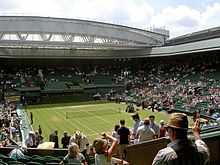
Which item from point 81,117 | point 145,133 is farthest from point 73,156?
point 81,117

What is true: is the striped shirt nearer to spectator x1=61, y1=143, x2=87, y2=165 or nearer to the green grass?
spectator x1=61, y1=143, x2=87, y2=165

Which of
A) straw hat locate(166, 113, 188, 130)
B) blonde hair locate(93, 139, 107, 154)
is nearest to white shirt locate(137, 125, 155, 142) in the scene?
blonde hair locate(93, 139, 107, 154)

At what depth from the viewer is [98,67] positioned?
189 feet

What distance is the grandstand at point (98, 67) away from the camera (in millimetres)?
38781

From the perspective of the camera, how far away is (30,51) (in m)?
48.6

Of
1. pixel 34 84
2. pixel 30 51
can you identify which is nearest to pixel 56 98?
pixel 34 84

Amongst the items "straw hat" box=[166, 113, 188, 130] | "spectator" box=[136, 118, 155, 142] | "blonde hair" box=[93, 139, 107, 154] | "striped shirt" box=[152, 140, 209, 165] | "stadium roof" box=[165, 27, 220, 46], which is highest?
"stadium roof" box=[165, 27, 220, 46]

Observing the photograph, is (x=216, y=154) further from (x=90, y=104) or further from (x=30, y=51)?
(x=30, y=51)

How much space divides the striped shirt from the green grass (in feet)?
68.4

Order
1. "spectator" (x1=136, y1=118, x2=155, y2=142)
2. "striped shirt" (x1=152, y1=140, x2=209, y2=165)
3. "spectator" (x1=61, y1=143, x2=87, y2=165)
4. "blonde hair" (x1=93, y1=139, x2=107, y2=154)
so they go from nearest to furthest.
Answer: "striped shirt" (x1=152, y1=140, x2=209, y2=165), "blonde hair" (x1=93, y1=139, x2=107, y2=154), "spectator" (x1=61, y1=143, x2=87, y2=165), "spectator" (x1=136, y1=118, x2=155, y2=142)

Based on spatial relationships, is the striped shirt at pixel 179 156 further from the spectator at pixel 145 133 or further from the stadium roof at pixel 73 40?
the stadium roof at pixel 73 40

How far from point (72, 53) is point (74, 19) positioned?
21.0 ft

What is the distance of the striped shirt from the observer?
9.84 ft

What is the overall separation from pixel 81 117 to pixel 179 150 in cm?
3060
